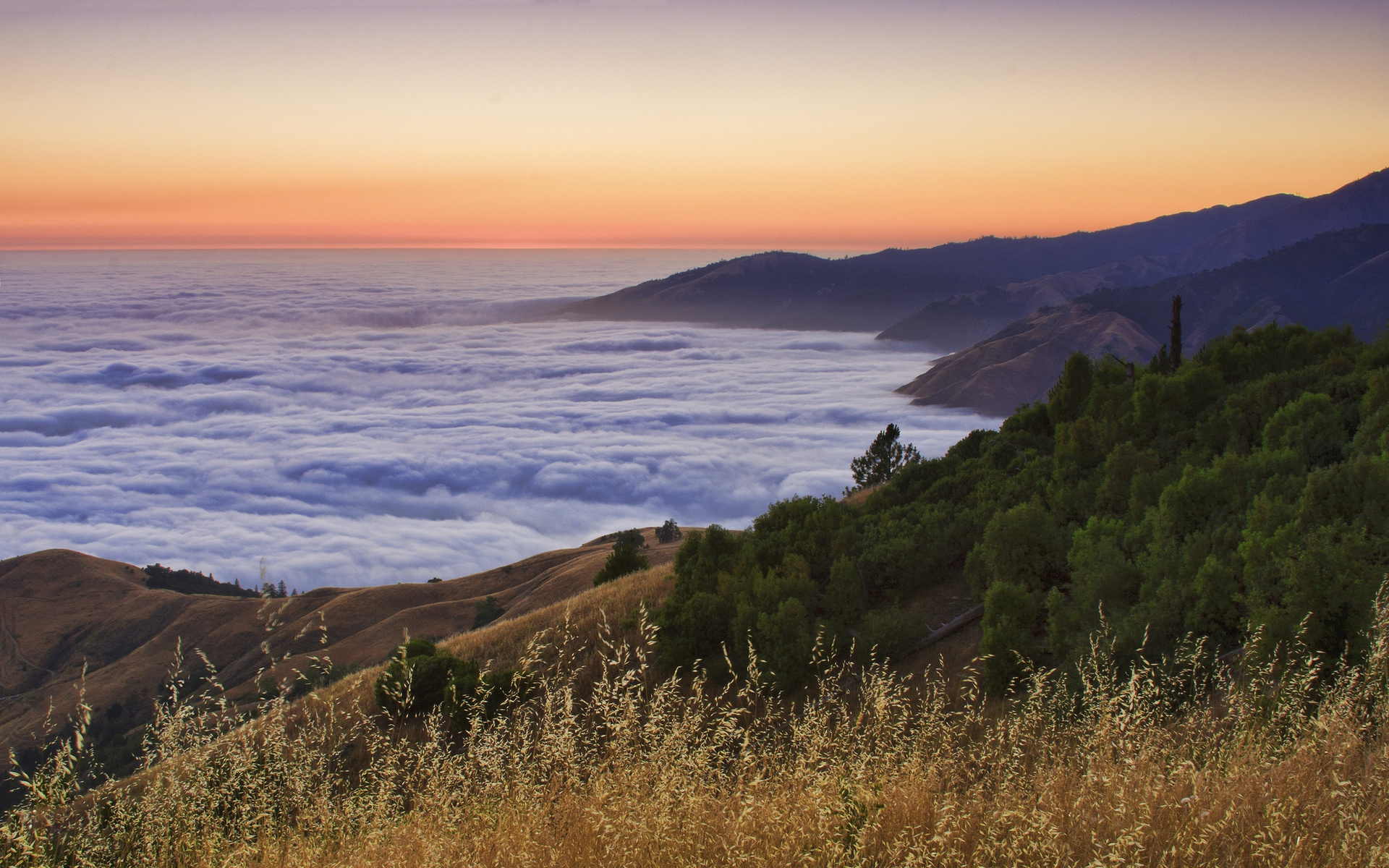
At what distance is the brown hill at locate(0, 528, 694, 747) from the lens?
45344mm

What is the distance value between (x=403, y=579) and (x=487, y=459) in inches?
2527

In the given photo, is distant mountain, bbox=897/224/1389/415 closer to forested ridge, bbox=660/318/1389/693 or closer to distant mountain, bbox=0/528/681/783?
distant mountain, bbox=0/528/681/783


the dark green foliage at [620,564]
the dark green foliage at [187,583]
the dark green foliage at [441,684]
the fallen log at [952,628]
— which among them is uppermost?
the fallen log at [952,628]

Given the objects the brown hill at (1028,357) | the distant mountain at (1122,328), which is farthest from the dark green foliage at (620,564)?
the distant mountain at (1122,328)

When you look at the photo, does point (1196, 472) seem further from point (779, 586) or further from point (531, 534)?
point (531, 534)

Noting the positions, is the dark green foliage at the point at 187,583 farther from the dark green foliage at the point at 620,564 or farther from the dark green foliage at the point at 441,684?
the dark green foliage at the point at 441,684

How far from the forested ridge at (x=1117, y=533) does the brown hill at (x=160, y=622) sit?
28.1m

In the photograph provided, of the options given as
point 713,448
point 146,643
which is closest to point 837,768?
point 146,643

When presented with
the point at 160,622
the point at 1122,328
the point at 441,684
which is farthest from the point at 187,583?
the point at 1122,328

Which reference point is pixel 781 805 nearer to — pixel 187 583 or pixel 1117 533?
pixel 1117 533

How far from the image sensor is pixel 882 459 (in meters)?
36.6

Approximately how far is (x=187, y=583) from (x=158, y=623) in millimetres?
10716

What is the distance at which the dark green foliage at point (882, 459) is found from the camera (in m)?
35.5

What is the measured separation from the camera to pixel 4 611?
61.6 meters
